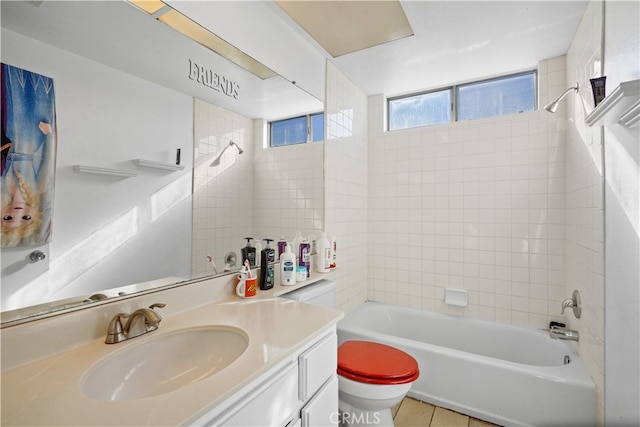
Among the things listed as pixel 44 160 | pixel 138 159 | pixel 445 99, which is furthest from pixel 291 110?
pixel 445 99

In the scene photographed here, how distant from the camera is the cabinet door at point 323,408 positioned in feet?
3.37

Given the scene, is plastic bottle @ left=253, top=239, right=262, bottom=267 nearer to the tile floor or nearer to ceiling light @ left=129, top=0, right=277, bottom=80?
ceiling light @ left=129, top=0, right=277, bottom=80

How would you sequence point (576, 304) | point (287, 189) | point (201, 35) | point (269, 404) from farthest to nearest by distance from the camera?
point (287, 189) < point (576, 304) < point (201, 35) < point (269, 404)


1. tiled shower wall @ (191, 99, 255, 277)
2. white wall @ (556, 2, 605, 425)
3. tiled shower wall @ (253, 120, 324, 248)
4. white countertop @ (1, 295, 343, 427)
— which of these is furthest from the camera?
tiled shower wall @ (253, 120, 324, 248)

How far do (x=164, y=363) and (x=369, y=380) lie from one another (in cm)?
102

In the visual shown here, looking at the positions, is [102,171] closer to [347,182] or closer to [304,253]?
[304,253]

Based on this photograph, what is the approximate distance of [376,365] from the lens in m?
1.58

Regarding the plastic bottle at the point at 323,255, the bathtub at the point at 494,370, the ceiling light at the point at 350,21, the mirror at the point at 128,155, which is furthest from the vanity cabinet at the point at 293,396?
the ceiling light at the point at 350,21

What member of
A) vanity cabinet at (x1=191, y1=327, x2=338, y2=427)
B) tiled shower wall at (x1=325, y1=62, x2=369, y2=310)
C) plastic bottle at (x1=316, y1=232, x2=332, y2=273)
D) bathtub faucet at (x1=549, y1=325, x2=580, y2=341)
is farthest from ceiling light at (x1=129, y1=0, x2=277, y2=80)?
bathtub faucet at (x1=549, y1=325, x2=580, y2=341)

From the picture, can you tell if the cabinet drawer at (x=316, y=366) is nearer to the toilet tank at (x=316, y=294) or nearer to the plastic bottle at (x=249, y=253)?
the toilet tank at (x=316, y=294)

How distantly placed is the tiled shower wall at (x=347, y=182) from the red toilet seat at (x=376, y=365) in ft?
2.19

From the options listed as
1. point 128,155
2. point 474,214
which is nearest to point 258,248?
point 128,155

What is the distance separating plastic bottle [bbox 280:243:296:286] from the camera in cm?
165

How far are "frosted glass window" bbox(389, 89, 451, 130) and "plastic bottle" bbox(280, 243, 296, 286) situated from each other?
1.90 m
